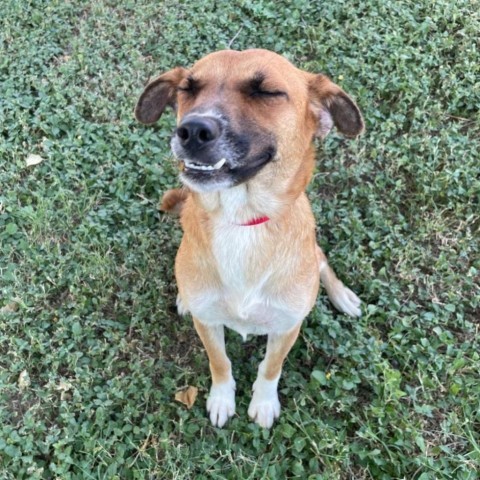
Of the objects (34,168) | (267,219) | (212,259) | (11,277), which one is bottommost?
(11,277)

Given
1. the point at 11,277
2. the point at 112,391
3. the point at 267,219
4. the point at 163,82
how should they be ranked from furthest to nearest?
the point at 11,277
the point at 112,391
the point at 163,82
the point at 267,219

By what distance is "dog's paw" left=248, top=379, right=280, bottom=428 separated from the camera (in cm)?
317

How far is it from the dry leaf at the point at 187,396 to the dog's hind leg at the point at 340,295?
103 cm

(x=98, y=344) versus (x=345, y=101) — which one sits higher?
(x=345, y=101)

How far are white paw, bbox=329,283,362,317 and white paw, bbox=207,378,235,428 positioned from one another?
87cm

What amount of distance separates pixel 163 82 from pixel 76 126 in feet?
5.98

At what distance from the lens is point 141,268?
3783mm

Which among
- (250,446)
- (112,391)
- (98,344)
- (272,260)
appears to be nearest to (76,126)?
(98,344)

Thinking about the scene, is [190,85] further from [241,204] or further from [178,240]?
[178,240]

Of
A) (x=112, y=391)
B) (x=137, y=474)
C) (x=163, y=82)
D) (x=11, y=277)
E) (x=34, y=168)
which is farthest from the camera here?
(x=34, y=168)

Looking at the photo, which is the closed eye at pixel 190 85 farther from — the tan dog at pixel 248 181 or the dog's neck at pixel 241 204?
the dog's neck at pixel 241 204

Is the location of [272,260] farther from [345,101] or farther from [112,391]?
[112,391]

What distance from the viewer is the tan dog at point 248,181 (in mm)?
2264

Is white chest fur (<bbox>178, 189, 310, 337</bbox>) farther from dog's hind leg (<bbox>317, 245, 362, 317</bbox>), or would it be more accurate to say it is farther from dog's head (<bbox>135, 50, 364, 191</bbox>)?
dog's hind leg (<bbox>317, 245, 362, 317</bbox>)
